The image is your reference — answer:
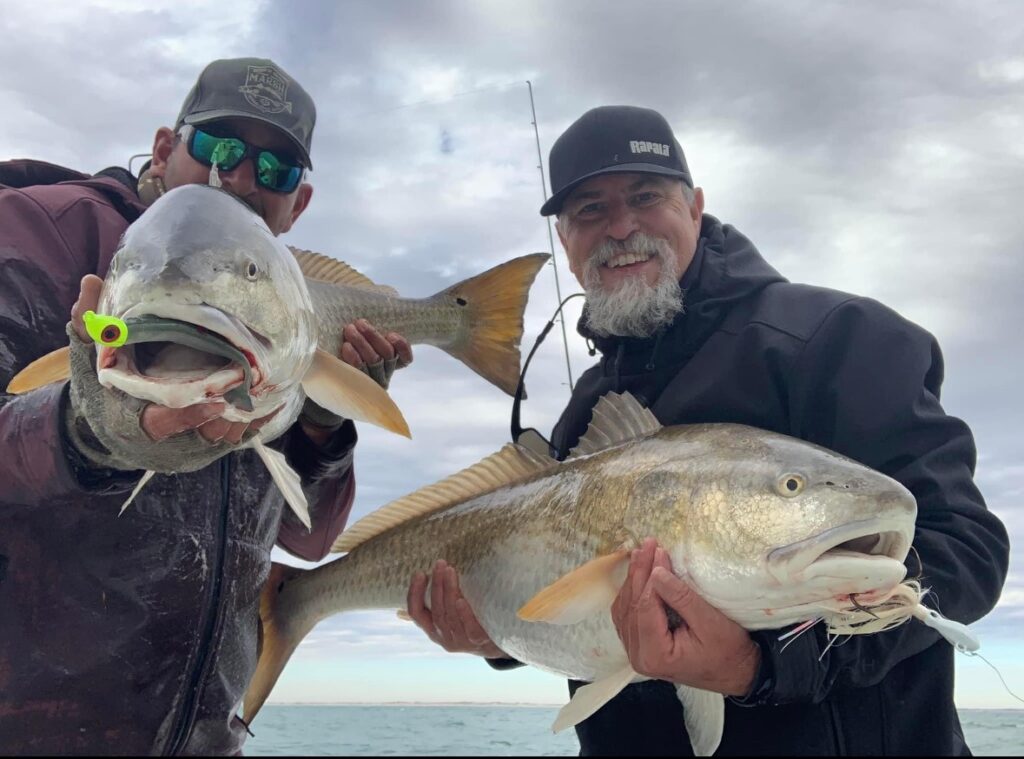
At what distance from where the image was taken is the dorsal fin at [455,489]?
3.15 metres

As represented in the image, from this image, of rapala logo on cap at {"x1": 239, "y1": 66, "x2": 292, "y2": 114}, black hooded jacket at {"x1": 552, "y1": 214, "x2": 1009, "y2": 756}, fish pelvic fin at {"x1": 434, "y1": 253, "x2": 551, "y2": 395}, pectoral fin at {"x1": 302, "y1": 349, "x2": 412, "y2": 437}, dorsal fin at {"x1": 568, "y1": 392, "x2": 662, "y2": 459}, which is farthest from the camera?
fish pelvic fin at {"x1": 434, "y1": 253, "x2": 551, "y2": 395}

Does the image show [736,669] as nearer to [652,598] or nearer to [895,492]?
[652,598]

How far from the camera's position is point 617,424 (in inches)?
115

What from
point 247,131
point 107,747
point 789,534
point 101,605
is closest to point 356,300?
point 247,131

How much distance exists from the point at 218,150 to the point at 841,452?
2.78 meters

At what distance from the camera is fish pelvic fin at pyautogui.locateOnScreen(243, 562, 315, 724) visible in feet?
10.8

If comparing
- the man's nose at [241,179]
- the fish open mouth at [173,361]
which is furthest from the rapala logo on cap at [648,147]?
the fish open mouth at [173,361]

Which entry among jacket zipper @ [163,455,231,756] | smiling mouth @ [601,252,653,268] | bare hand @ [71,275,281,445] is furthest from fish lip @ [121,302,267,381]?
smiling mouth @ [601,252,653,268]

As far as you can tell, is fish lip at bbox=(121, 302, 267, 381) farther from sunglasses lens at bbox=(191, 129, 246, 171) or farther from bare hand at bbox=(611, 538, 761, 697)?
Result: sunglasses lens at bbox=(191, 129, 246, 171)

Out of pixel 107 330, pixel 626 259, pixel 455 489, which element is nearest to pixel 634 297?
pixel 626 259

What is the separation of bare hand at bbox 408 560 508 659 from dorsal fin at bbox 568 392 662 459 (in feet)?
2.26

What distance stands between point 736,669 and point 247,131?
9.53 ft

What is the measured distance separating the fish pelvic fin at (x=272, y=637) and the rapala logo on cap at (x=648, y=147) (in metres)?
2.43

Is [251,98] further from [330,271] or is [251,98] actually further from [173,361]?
[173,361]
